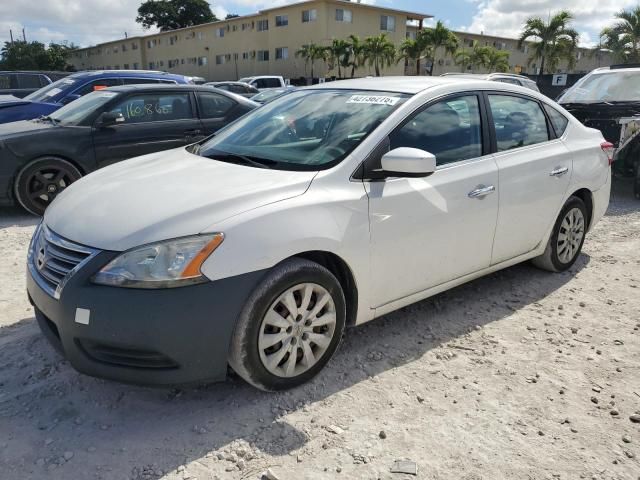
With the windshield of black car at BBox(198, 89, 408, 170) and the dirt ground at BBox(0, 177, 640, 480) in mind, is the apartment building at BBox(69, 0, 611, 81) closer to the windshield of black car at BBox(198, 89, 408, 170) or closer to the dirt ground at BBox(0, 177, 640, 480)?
the windshield of black car at BBox(198, 89, 408, 170)

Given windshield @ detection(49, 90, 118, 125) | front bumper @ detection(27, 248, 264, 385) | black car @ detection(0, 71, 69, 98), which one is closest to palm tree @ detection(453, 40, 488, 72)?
black car @ detection(0, 71, 69, 98)

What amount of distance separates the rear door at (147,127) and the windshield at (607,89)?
5.98 metres

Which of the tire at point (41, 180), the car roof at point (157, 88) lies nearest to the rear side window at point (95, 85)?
the car roof at point (157, 88)

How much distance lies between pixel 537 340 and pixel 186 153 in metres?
2.69

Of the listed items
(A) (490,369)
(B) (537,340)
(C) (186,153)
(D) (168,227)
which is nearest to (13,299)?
(C) (186,153)

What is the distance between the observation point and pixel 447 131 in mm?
3467

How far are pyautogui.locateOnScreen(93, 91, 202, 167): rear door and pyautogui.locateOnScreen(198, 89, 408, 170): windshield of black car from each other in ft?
11.3

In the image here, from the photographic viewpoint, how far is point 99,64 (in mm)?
70000

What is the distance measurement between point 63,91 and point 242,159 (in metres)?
6.95

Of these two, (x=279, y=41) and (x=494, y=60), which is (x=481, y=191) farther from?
(x=494, y=60)

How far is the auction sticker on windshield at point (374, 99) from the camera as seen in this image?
3301 millimetres

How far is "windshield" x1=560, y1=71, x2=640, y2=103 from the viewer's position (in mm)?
8219

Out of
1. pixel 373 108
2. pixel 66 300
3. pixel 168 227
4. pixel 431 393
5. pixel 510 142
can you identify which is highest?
pixel 373 108

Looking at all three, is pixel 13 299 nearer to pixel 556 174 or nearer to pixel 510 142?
pixel 510 142
